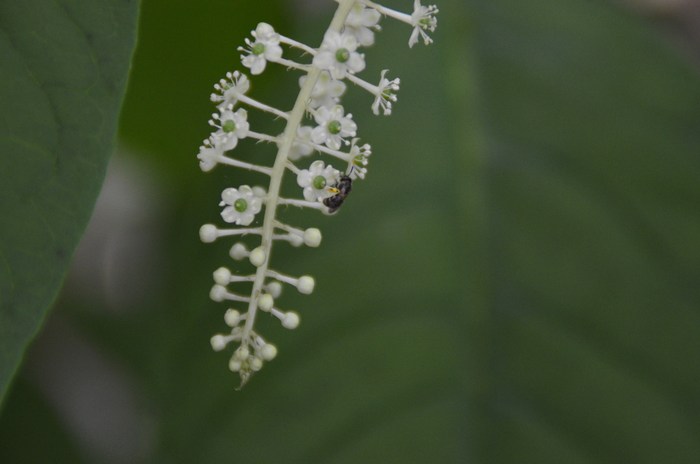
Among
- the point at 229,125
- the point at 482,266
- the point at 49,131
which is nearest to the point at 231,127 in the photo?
the point at 229,125

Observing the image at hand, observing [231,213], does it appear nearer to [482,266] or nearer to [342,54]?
[342,54]

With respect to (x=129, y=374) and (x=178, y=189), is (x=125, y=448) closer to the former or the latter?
(x=129, y=374)

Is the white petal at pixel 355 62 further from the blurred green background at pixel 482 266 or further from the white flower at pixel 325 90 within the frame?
the blurred green background at pixel 482 266

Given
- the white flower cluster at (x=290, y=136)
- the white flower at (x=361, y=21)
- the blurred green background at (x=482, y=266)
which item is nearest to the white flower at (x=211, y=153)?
the white flower cluster at (x=290, y=136)

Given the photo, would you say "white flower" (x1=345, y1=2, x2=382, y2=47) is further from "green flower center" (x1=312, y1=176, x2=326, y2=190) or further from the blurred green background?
the blurred green background

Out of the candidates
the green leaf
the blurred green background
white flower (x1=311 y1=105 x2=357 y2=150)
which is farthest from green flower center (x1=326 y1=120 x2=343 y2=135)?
the blurred green background

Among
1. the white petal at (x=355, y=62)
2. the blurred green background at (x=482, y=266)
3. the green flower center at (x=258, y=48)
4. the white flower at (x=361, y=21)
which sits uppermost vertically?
the white flower at (x=361, y=21)
